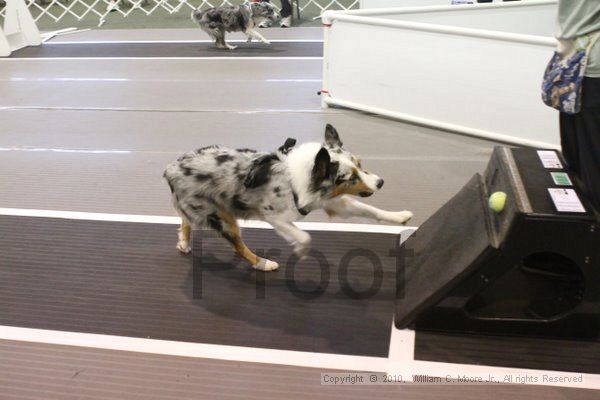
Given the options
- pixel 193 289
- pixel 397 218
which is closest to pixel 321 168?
pixel 397 218

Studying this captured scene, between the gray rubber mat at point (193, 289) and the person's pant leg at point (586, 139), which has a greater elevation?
the person's pant leg at point (586, 139)

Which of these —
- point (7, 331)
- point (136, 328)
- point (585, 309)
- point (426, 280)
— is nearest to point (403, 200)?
point (426, 280)

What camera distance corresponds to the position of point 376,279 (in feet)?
8.59

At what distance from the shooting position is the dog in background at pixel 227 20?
7.36 metres

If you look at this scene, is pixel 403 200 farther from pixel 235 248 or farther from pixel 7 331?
pixel 7 331

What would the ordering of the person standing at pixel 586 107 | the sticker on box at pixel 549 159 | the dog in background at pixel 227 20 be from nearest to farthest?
the person standing at pixel 586 107 < the sticker on box at pixel 549 159 < the dog in background at pixel 227 20

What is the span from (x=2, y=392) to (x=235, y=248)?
1172 mm

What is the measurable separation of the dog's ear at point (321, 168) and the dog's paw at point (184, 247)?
100 centimetres

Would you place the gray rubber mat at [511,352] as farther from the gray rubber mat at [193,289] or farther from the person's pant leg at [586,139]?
the person's pant leg at [586,139]

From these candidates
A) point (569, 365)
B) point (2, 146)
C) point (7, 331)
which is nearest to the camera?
point (569, 365)

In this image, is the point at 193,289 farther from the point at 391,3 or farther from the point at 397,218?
the point at 391,3

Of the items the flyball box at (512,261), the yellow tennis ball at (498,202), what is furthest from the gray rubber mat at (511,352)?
the yellow tennis ball at (498,202)

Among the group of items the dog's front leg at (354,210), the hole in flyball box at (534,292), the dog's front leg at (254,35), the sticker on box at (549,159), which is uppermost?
the dog's front leg at (254,35)

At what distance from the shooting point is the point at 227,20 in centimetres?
735
